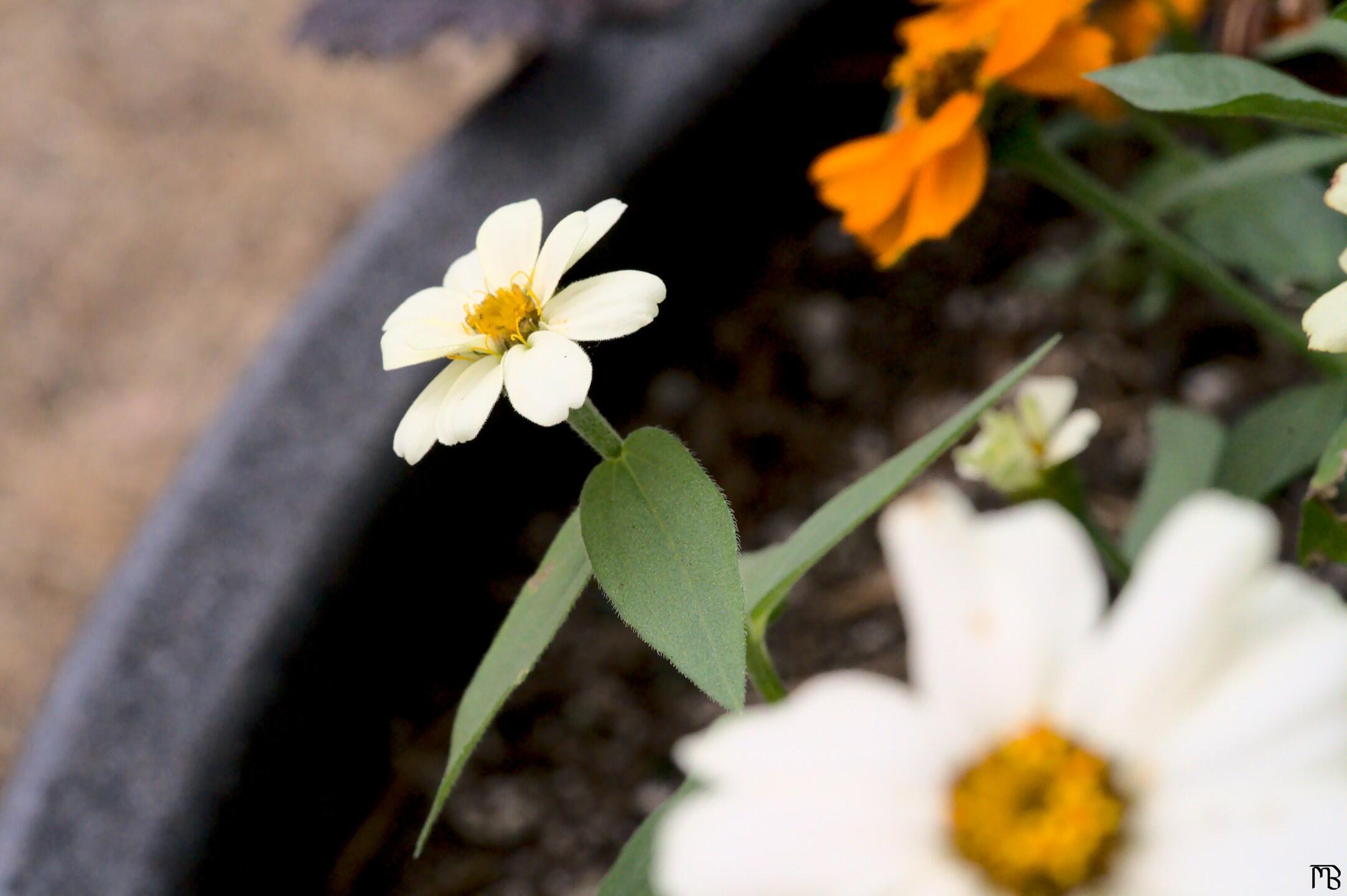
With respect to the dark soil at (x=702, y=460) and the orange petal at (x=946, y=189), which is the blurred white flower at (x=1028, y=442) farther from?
the dark soil at (x=702, y=460)

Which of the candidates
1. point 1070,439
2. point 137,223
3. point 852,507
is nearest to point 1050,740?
point 852,507

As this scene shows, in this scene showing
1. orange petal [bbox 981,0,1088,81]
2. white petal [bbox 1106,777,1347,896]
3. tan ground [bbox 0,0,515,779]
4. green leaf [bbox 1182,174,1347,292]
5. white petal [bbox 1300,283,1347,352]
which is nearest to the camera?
white petal [bbox 1106,777,1347,896]

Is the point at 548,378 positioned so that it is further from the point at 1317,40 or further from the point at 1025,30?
the point at 1317,40

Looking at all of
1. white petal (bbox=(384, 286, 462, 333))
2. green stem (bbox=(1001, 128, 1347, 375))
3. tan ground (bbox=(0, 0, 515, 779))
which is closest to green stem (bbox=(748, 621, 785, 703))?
white petal (bbox=(384, 286, 462, 333))

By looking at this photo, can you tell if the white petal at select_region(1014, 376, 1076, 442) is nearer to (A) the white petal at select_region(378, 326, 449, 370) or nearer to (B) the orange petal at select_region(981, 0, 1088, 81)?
(B) the orange petal at select_region(981, 0, 1088, 81)

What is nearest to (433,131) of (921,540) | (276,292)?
(276,292)

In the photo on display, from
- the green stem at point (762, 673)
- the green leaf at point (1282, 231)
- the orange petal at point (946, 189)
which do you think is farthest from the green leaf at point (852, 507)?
the green leaf at point (1282, 231)
